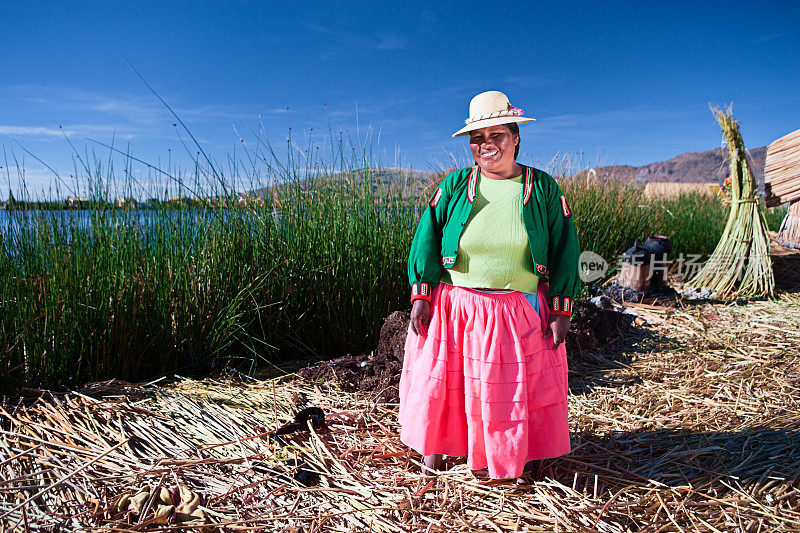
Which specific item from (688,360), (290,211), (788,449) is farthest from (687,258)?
(290,211)

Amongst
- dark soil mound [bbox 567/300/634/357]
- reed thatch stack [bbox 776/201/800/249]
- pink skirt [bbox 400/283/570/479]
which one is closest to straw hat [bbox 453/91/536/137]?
pink skirt [bbox 400/283/570/479]

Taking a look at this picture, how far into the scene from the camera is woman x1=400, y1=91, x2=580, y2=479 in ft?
6.15

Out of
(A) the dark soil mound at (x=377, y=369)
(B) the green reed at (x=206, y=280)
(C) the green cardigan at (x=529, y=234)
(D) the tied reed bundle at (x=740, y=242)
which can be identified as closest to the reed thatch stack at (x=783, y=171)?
(D) the tied reed bundle at (x=740, y=242)

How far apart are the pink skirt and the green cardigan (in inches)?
3.4

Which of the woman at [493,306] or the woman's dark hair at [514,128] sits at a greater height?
the woman's dark hair at [514,128]

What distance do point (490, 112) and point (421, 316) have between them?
2.52 ft

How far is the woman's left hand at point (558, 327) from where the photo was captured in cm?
192

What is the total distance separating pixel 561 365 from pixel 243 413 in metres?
1.62

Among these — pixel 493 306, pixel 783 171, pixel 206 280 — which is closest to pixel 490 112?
pixel 493 306

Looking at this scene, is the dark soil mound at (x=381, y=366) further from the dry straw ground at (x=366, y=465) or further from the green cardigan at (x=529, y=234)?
the green cardigan at (x=529, y=234)

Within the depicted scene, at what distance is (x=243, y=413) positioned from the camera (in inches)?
107

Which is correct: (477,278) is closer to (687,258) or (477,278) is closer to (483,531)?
(483,531)

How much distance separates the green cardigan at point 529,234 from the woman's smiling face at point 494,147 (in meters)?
0.08

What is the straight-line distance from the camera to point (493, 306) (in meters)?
1.89
